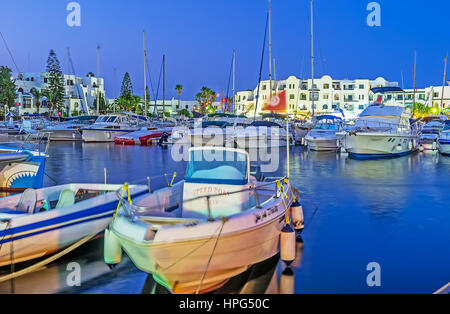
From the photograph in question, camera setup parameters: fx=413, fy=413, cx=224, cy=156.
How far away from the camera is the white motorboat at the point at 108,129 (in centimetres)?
4134

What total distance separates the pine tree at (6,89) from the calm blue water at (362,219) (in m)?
51.7

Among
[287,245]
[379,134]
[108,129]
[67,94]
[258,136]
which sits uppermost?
[67,94]

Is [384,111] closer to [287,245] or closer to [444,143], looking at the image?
[444,143]

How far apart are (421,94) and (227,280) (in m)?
105

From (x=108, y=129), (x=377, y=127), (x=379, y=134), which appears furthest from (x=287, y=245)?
(x=108, y=129)

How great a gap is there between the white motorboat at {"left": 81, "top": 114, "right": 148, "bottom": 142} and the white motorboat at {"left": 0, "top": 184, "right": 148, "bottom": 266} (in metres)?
32.7

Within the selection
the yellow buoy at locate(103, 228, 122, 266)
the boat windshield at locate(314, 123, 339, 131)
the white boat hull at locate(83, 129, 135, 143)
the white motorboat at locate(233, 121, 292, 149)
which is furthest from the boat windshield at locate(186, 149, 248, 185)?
the white boat hull at locate(83, 129, 135, 143)

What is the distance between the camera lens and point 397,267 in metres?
7.73

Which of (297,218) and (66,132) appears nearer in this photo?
(297,218)

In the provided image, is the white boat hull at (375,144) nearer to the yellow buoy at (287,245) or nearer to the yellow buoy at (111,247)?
the yellow buoy at (287,245)

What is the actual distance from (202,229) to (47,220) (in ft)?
11.1

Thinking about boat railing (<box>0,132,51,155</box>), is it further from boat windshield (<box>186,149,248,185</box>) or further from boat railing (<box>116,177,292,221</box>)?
boat windshield (<box>186,149,248,185</box>)

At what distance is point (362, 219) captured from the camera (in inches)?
449
